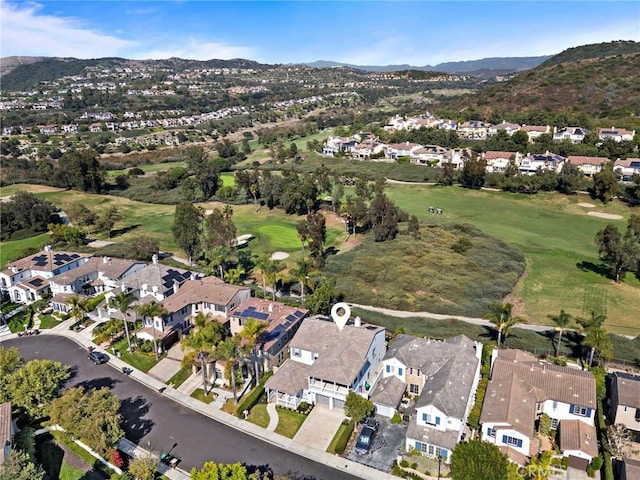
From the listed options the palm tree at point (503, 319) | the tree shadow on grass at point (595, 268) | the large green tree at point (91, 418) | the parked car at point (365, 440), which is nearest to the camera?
the large green tree at point (91, 418)

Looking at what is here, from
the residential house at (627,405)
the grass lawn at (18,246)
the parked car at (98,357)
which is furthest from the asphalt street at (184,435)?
the grass lawn at (18,246)

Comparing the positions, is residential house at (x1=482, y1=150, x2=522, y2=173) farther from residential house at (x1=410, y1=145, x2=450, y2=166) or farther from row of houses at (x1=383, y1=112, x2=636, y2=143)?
row of houses at (x1=383, y1=112, x2=636, y2=143)

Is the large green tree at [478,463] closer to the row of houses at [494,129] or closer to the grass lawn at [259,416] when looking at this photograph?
the grass lawn at [259,416]

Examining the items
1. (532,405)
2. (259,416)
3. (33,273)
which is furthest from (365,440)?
(33,273)

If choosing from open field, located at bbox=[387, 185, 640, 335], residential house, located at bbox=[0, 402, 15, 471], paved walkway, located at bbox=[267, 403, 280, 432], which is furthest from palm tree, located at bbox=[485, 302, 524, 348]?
residential house, located at bbox=[0, 402, 15, 471]

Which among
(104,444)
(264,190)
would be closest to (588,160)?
(264,190)

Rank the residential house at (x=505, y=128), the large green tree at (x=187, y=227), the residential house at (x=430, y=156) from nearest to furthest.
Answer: the large green tree at (x=187, y=227) → the residential house at (x=430, y=156) → the residential house at (x=505, y=128)

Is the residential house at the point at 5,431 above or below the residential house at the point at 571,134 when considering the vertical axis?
below
